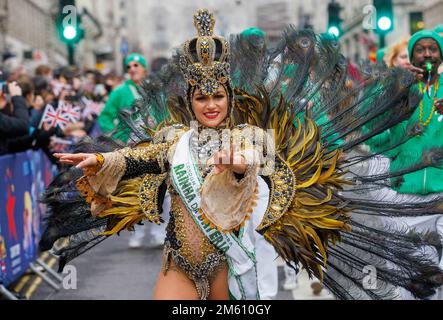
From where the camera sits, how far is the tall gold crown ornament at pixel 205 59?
5.16m

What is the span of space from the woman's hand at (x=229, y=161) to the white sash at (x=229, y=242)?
490 mm

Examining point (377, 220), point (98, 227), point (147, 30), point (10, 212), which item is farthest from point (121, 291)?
point (147, 30)

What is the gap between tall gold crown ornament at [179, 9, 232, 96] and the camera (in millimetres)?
5160

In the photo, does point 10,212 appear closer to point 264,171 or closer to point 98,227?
point 98,227

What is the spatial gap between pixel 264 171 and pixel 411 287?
1.04 metres

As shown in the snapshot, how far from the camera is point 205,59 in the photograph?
5191 mm

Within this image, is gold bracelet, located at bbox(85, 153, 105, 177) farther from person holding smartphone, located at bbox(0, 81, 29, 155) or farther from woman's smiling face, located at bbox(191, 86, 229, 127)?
person holding smartphone, located at bbox(0, 81, 29, 155)

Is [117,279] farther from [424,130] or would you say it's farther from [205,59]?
[205,59]

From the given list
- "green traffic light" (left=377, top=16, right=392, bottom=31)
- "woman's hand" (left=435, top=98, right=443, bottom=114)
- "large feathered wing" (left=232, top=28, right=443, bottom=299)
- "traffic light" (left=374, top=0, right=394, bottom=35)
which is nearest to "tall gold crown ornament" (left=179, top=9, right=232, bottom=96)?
"large feathered wing" (left=232, top=28, right=443, bottom=299)

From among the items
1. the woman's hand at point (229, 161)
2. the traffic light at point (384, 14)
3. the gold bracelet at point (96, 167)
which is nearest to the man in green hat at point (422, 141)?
the woman's hand at point (229, 161)

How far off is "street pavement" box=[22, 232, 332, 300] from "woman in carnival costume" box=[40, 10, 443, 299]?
9.50 ft

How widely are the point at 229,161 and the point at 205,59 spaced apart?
781 millimetres

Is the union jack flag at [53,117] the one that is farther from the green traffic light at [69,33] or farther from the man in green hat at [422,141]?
the man in green hat at [422,141]
